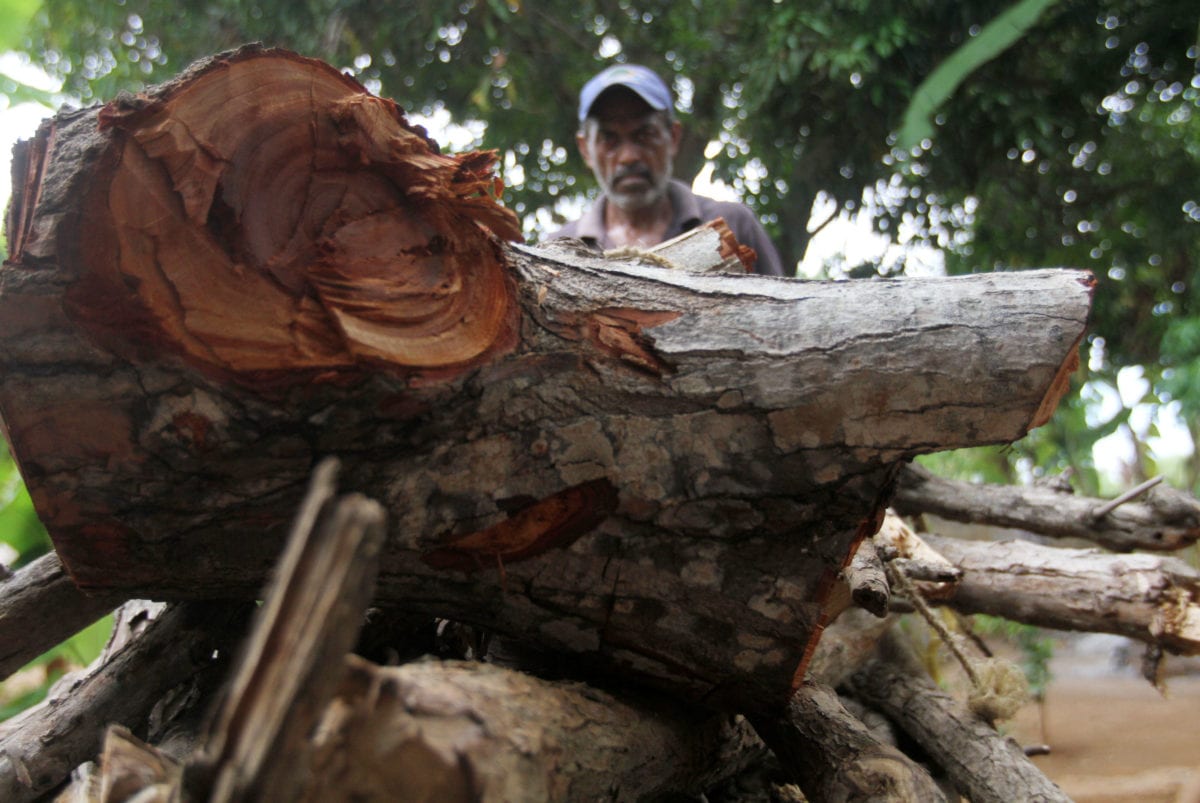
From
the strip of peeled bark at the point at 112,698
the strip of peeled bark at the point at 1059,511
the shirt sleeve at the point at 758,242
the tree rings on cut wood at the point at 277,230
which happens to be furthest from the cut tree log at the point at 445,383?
the shirt sleeve at the point at 758,242

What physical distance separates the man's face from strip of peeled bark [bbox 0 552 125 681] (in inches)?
91.3

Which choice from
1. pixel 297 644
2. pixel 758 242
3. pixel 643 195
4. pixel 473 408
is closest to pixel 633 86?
pixel 643 195

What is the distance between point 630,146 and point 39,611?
247 cm

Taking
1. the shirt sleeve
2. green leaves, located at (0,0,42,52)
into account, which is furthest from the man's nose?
green leaves, located at (0,0,42,52)

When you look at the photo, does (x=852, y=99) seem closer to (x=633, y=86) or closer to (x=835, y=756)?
(x=633, y=86)

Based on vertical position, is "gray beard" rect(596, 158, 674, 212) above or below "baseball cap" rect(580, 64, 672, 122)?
below

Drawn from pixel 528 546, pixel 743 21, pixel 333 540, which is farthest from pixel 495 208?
pixel 743 21

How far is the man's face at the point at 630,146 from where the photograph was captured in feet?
10.9

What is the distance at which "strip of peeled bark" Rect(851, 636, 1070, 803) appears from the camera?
174cm

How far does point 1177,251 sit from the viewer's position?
553 cm

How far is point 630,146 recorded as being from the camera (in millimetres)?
3336

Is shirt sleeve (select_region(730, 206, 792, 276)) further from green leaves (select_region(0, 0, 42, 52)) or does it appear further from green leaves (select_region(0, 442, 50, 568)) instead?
green leaves (select_region(0, 0, 42, 52))

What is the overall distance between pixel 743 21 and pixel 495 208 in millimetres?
4465

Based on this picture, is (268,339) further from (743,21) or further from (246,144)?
(743,21)
